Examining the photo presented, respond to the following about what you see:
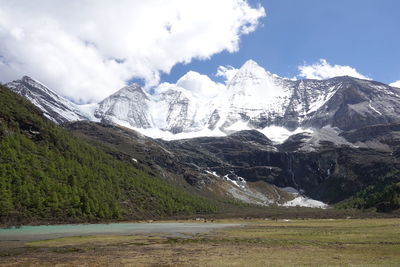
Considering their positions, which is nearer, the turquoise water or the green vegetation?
the turquoise water

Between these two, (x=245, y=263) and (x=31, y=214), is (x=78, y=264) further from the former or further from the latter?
(x=31, y=214)

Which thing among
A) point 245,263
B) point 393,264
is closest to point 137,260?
point 245,263

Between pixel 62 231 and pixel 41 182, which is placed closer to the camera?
pixel 62 231

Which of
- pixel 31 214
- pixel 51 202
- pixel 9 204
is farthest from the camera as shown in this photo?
pixel 51 202

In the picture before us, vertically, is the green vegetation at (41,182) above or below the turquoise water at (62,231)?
above

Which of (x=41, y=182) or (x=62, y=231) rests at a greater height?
(x=41, y=182)

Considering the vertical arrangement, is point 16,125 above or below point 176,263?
above

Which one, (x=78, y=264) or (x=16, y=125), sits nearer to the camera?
(x=78, y=264)

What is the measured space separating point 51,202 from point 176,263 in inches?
4354

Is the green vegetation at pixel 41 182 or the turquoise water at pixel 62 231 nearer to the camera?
the turquoise water at pixel 62 231

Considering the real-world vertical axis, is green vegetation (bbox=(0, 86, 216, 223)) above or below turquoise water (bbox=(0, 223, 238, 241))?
above

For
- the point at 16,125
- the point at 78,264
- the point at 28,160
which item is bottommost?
the point at 78,264

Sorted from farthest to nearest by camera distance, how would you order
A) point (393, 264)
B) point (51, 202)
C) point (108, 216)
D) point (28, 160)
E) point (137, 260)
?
1. point (108, 216)
2. point (28, 160)
3. point (51, 202)
4. point (137, 260)
5. point (393, 264)

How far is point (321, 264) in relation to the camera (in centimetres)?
4359
